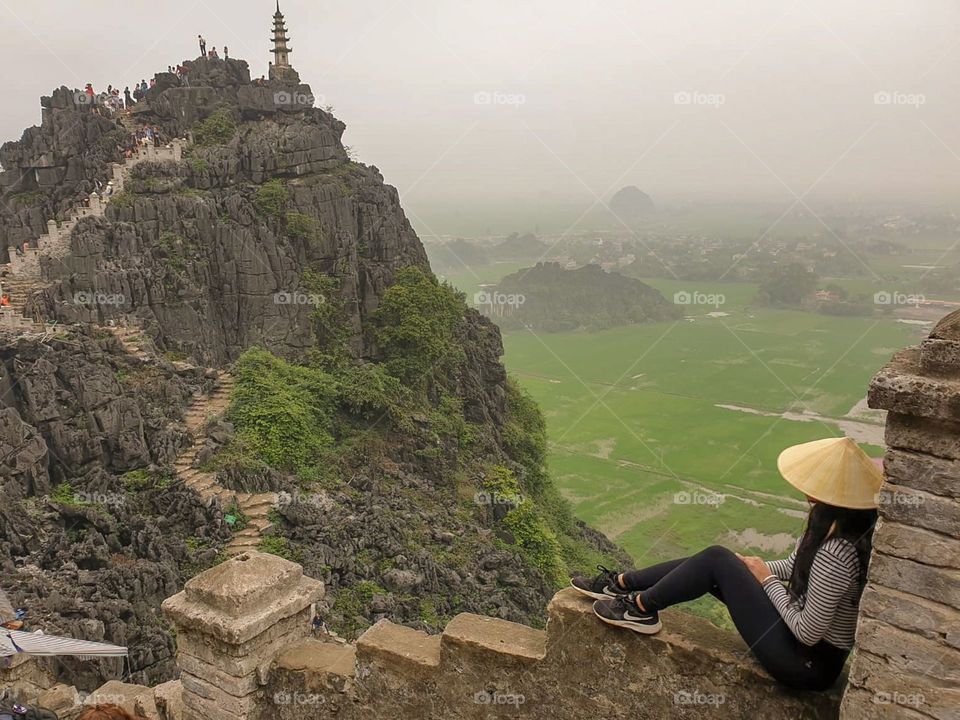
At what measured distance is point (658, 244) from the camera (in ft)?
506

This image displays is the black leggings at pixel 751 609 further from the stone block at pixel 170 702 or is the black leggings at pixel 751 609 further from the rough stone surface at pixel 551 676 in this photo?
the stone block at pixel 170 702

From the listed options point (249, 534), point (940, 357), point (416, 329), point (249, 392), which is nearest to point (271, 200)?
point (416, 329)

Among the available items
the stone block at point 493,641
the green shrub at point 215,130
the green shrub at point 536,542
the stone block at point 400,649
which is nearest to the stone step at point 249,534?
the green shrub at point 536,542

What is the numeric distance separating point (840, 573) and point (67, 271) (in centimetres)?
2373

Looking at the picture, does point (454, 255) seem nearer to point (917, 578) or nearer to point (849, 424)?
point (849, 424)

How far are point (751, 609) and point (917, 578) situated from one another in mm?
968

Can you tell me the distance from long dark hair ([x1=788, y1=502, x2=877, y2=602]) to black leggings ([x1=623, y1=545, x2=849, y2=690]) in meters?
0.23

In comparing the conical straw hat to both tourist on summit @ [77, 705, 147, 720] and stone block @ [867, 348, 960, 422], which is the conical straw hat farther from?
tourist on summit @ [77, 705, 147, 720]

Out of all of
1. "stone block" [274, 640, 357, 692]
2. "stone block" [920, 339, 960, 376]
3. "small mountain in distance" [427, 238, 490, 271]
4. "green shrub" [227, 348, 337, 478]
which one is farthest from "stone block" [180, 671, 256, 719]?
"small mountain in distance" [427, 238, 490, 271]

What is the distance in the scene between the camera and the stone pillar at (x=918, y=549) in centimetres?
278

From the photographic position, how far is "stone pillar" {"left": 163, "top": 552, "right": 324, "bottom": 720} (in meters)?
4.64

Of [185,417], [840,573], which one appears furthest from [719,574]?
[185,417]

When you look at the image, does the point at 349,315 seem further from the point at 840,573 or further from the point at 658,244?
the point at 658,244

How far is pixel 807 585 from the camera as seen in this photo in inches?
143
